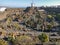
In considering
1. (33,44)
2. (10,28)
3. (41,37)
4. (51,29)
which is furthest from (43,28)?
(33,44)

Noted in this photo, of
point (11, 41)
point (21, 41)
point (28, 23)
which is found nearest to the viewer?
point (21, 41)

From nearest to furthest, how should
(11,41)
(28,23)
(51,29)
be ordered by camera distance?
(11,41)
(51,29)
(28,23)

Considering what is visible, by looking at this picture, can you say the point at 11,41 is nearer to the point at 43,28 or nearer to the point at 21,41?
the point at 21,41

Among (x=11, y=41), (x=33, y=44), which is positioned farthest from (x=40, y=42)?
(x=11, y=41)

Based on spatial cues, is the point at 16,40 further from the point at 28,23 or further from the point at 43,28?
the point at 28,23

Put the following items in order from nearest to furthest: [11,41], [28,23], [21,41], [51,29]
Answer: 1. [21,41]
2. [11,41]
3. [51,29]
4. [28,23]

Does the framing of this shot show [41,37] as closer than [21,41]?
No

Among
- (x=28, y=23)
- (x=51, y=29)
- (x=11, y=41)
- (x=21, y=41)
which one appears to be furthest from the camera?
(x=28, y=23)

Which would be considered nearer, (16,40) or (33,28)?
(16,40)
